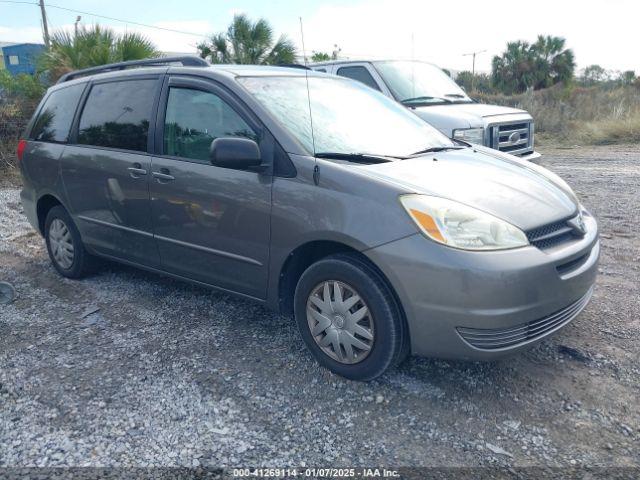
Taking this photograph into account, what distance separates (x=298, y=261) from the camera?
3506 mm

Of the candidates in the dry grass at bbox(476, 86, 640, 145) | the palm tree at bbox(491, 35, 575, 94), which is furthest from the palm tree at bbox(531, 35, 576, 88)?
the dry grass at bbox(476, 86, 640, 145)

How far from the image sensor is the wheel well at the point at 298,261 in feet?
10.9

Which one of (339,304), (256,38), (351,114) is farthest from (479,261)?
(256,38)

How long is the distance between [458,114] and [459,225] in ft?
15.8

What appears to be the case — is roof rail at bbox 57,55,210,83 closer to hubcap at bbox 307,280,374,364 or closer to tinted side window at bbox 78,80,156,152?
tinted side window at bbox 78,80,156,152

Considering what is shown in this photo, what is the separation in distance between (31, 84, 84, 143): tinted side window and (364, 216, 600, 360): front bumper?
3.28 metres

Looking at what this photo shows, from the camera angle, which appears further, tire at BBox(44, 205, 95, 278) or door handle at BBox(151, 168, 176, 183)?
tire at BBox(44, 205, 95, 278)

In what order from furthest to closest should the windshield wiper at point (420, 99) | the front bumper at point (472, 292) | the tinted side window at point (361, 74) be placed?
the tinted side window at point (361, 74), the windshield wiper at point (420, 99), the front bumper at point (472, 292)

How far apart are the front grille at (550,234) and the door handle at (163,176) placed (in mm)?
2334

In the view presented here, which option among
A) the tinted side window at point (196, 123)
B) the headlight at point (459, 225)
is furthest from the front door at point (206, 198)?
the headlight at point (459, 225)

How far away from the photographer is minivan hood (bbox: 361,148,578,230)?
123 inches

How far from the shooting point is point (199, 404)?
3158 millimetres

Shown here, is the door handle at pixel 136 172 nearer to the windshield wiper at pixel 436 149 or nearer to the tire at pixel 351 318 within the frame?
the tire at pixel 351 318

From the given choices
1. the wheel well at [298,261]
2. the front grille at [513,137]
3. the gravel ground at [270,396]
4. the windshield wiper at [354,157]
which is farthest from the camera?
the front grille at [513,137]
